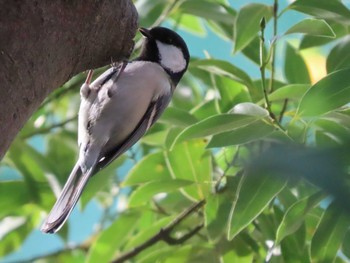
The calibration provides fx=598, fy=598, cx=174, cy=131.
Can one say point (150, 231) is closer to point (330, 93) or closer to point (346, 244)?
point (346, 244)

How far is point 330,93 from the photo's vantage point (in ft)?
2.87

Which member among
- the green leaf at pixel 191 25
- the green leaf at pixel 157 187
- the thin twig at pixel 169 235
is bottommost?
the thin twig at pixel 169 235

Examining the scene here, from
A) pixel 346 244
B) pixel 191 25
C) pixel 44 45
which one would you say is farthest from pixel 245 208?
pixel 191 25

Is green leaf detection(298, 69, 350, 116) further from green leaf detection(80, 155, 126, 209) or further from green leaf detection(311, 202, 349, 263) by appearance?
green leaf detection(80, 155, 126, 209)

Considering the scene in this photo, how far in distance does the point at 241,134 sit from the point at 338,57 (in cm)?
32


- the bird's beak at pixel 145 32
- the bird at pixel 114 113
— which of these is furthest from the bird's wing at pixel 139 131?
the bird's beak at pixel 145 32

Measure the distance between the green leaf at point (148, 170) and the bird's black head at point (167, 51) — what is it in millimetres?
182

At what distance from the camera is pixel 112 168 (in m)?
1.28

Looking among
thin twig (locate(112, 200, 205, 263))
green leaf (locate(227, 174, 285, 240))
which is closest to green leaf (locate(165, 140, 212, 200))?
thin twig (locate(112, 200, 205, 263))

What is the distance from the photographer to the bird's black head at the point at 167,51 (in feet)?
4.31

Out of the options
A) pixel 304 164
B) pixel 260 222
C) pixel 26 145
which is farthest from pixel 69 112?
pixel 304 164

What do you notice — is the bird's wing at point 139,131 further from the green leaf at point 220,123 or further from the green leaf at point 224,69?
the green leaf at point 220,123

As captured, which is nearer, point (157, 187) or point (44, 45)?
point (44, 45)

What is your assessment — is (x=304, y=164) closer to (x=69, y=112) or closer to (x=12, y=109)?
(x=12, y=109)
